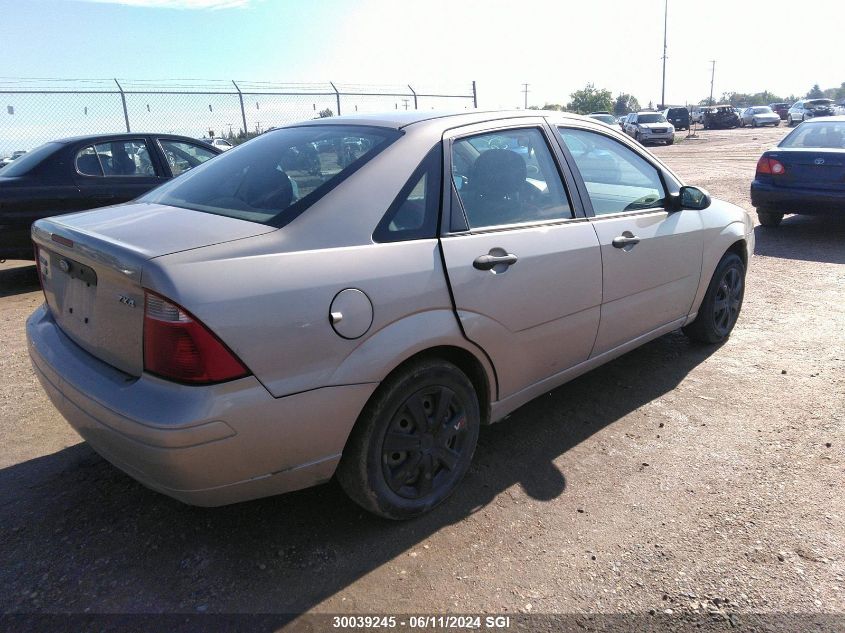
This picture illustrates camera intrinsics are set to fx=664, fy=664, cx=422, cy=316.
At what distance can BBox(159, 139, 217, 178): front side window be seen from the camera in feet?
24.6

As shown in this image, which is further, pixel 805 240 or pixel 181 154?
pixel 805 240

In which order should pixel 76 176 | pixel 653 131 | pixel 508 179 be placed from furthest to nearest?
pixel 653 131 → pixel 76 176 → pixel 508 179

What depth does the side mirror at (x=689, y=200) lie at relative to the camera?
4.09 metres

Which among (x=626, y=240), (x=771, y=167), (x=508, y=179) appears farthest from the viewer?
(x=771, y=167)

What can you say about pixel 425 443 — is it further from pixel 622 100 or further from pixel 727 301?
pixel 622 100

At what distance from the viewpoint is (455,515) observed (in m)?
2.91

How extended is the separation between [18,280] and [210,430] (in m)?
6.52

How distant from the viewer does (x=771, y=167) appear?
8.82m

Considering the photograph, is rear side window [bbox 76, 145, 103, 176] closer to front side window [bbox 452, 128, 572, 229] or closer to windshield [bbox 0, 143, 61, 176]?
windshield [bbox 0, 143, 61, 176]

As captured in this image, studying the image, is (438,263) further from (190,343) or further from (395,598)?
(395,598)

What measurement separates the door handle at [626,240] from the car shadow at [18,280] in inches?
238

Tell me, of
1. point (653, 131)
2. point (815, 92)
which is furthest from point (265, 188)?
point (815, 92)

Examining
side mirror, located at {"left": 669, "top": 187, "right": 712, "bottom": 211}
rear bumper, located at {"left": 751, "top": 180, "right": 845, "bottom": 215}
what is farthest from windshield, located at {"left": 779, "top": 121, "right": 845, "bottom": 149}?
side mirror, located at {"left": 669, "top": 187, "right": 712, "bottom": 211}

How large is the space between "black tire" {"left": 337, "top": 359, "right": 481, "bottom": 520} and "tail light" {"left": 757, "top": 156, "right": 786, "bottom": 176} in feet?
24.9
